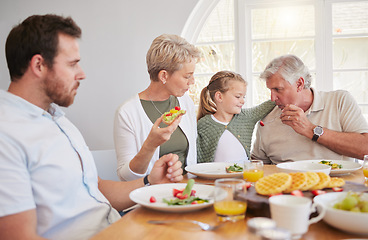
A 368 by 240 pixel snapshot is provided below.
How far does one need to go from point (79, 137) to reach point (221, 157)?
49.7 inches

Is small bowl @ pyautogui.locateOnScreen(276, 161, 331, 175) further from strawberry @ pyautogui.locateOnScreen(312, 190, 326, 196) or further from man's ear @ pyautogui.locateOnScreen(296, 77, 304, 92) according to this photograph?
man's ear @ pyautogui.locateOnScreen(296, 77, 304, 92)

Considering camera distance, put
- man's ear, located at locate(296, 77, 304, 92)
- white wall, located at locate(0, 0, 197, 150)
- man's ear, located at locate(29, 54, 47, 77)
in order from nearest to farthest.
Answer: man's ear, located at locate(29, 54, 47, 77) → man's ear, located at locate(296, 77, 304, 92) → white wall, located at locate(0, 0, 197, 150)

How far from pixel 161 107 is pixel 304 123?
0.92 metres

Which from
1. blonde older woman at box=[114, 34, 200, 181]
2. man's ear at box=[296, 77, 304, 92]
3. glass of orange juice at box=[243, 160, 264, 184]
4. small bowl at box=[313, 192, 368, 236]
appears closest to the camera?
small bowl at box=[313, 192, 368, 236]

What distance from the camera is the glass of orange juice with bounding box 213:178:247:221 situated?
1123mm

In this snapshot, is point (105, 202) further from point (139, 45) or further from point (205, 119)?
point (139, 45)

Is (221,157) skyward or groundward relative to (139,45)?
groundward

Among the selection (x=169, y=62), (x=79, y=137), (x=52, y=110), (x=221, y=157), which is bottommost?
(x=221, y=157)

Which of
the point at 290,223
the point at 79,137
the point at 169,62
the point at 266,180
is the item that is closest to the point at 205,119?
the point at 169,62

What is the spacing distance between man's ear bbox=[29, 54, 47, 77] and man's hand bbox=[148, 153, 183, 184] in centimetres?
64

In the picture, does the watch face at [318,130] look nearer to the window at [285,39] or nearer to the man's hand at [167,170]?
the man's hand at [167,170]

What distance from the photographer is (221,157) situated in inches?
102

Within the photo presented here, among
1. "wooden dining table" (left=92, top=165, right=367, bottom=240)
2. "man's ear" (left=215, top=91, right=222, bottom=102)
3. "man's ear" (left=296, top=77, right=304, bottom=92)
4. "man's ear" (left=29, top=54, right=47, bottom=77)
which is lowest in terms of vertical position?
"wooden dining table" (left=92, top=165, right=367, bottom=240)

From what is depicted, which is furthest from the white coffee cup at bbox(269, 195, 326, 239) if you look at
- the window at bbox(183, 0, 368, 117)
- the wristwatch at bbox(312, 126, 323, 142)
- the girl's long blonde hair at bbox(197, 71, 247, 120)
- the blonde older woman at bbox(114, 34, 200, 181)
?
the window at bbox(183, 0, 368, 117)
